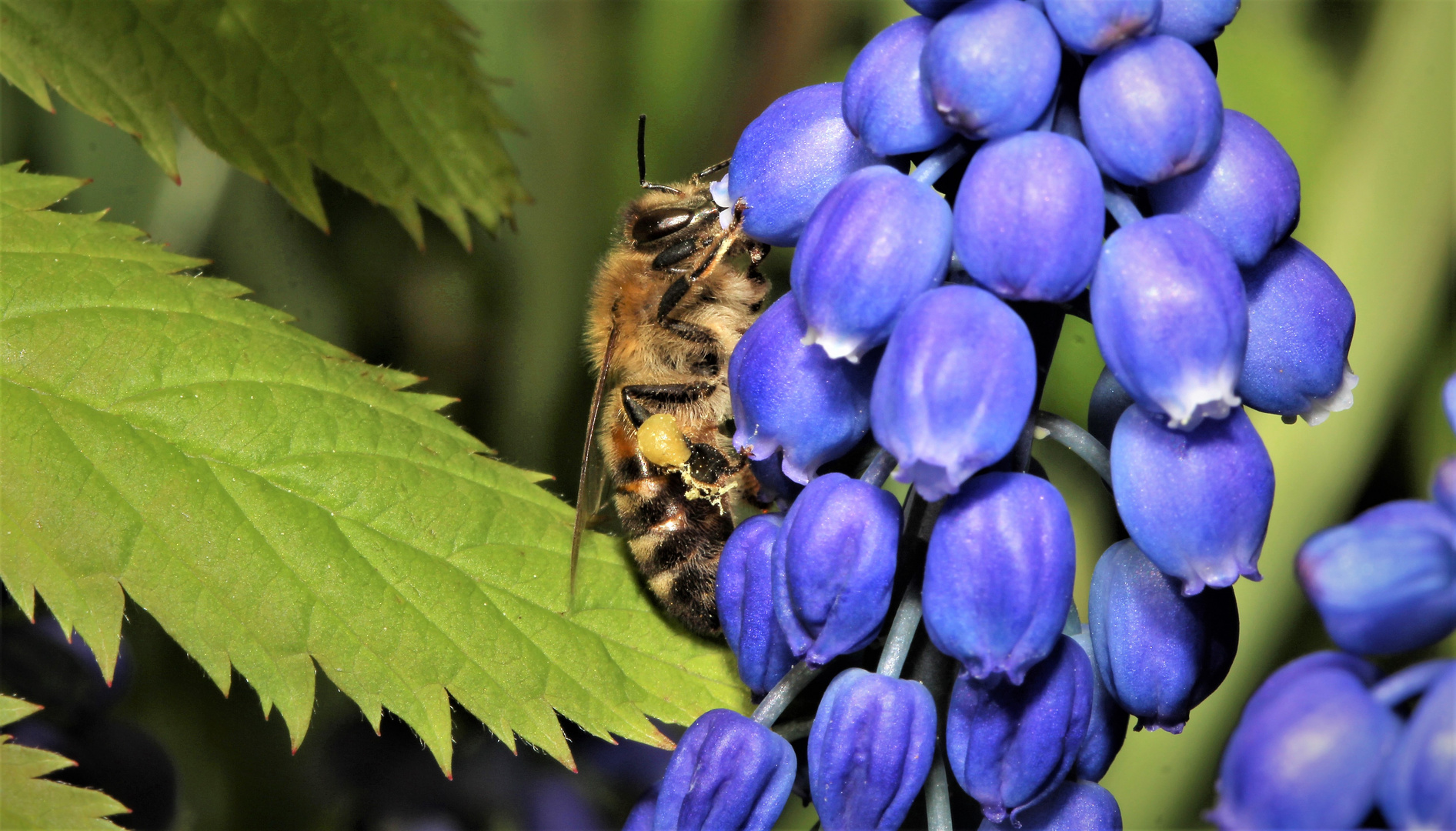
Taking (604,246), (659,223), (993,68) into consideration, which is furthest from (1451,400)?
(604,246)

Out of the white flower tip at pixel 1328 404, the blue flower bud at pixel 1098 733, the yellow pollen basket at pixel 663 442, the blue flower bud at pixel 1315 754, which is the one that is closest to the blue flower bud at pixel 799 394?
the blue flower bud at pixel 1098 733

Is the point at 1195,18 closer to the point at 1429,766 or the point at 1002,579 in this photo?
the point at 1002,579

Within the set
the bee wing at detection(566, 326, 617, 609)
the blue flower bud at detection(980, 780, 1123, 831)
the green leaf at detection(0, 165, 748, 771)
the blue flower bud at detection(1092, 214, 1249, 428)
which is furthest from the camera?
the bee wing at detection(566, 326, 617, 609)

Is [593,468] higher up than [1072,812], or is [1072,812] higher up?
[1072,812]

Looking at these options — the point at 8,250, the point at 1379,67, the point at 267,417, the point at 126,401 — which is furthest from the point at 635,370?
the point at 1379,67

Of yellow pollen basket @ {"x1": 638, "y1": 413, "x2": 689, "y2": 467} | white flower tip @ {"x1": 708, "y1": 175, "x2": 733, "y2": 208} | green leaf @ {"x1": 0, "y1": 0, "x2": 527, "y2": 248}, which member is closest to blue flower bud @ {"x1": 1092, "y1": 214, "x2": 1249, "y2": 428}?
white flower tip @ {"x1": 708, "y1": 175, "x2": 733, "y2": 208}

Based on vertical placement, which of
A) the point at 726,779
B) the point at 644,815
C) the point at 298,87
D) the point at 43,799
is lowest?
the point at 43,799

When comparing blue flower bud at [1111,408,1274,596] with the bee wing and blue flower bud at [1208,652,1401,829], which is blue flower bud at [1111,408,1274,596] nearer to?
blue flower bud at [1208,652,1401,829]
